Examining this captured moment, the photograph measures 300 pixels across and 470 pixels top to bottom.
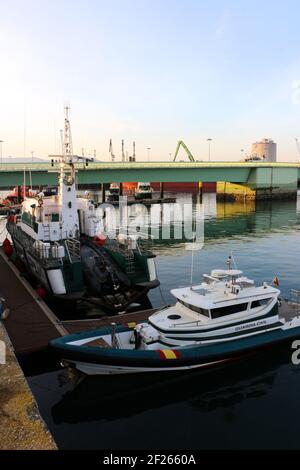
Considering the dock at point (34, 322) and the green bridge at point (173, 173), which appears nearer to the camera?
the dock at point (34, 322)

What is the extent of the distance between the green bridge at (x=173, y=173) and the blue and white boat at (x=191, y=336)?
5879cm

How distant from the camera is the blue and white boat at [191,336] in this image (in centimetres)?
1578

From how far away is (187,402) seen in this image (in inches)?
600

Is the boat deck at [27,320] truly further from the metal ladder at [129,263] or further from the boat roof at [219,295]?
the boat roof at [219,295]

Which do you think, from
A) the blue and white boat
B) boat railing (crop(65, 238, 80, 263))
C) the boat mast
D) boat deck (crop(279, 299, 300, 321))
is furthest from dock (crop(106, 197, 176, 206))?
the blue and white boat

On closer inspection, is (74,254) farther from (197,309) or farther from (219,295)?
(219,295)

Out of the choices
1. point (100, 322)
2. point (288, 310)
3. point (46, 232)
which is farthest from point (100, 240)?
point (288, 310)

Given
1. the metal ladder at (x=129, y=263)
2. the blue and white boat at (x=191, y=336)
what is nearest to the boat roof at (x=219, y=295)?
the blue and white boat at (x=191, y=336)

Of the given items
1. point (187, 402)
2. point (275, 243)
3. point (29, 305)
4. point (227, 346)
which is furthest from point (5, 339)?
point (275, 243)

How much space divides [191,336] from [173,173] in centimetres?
8076

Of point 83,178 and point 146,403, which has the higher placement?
point 83,178

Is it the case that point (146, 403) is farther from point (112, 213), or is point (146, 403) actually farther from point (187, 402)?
point (112, 213)

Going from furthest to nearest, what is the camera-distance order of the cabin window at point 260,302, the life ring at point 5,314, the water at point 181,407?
the life ring at point 5,314, the cabin window at point 260,302, the water at point 181,407

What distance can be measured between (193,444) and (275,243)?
39151 mm
